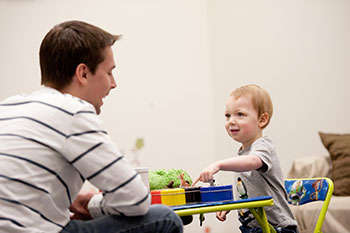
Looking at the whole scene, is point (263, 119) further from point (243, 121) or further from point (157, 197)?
point (157, 197)

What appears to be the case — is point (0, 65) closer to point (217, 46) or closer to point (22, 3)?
point (22, 3)

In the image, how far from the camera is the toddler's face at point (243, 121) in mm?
1979

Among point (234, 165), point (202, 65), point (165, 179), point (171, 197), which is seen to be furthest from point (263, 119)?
point (202, 65)

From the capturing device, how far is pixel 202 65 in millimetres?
3869

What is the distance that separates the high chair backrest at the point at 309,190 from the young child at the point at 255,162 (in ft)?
0.61

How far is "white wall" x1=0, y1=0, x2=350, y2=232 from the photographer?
3.41 m

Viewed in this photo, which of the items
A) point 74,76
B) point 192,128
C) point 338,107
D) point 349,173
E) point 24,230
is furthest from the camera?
point 192,128

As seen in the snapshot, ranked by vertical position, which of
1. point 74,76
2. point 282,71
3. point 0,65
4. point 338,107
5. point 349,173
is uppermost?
point 74,76

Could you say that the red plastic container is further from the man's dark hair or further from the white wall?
the white wall

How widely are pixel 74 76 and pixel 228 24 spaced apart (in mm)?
2798

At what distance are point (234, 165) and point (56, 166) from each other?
2.43 feet

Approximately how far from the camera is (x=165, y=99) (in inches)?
145

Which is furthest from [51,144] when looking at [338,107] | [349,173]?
[338,107]

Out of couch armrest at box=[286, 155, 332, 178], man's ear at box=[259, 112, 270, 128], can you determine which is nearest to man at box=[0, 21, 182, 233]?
man's ear at box=[259, 112, 270, 128]
